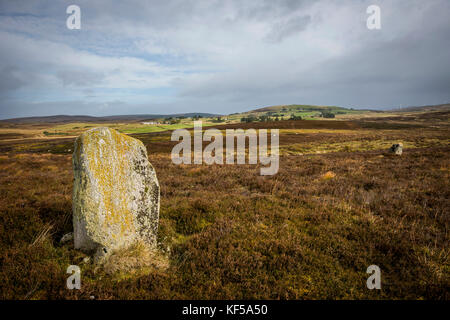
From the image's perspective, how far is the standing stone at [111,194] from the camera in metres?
4.14

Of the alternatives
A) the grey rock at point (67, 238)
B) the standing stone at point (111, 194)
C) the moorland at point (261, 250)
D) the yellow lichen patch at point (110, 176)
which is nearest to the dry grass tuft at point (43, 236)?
the moorland at point (261, 250)

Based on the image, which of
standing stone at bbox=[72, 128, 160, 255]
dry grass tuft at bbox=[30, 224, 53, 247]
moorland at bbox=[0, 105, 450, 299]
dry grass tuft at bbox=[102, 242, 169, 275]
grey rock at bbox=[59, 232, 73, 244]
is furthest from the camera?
grey rock at bbox=[59, 232, 73, 244]

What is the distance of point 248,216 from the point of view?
6.14 m

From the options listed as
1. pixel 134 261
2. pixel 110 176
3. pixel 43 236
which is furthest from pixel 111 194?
pixel 43 236

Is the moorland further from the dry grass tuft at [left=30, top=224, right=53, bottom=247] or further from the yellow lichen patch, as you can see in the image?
the yellow lichen patch

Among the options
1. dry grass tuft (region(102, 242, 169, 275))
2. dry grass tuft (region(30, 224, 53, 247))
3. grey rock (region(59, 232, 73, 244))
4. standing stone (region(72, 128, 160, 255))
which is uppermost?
standing stone (region(72, 128, 160, 255))

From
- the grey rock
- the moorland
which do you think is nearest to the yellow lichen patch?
the moorland

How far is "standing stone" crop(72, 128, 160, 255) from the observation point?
4.14m

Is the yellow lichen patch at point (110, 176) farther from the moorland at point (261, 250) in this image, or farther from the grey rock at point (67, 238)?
the grey rock at point (67, 238)

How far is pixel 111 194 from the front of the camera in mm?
4320
